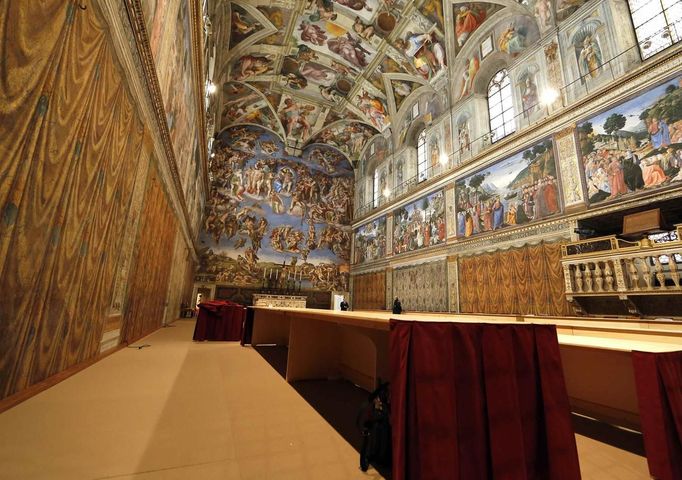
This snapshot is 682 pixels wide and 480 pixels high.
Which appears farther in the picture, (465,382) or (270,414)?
(270,414)

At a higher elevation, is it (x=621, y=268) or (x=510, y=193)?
(x=510, y=193)

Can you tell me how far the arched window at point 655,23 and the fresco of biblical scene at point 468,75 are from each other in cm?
454

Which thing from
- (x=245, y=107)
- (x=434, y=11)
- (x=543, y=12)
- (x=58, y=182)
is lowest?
(x=58, y=182)

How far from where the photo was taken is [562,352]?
2.94 metres

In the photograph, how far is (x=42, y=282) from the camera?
2088 millimetres

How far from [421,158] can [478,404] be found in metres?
14.3

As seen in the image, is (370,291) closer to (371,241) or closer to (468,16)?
(371,241)

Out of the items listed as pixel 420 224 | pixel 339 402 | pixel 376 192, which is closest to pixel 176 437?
pixel 339 402

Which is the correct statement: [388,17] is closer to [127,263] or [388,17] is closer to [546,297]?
[546,297]

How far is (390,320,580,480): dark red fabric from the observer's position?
1258 millimetres

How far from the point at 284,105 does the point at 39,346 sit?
59.8ft

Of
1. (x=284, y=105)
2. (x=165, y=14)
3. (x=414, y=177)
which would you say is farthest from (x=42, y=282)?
(x=284, y=105)

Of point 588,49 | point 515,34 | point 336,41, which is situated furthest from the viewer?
point 336,41

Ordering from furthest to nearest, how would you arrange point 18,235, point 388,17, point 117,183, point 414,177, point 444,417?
point 414,177 < point 388,17 < point 117,183 < point 18,235 < point 444,417
